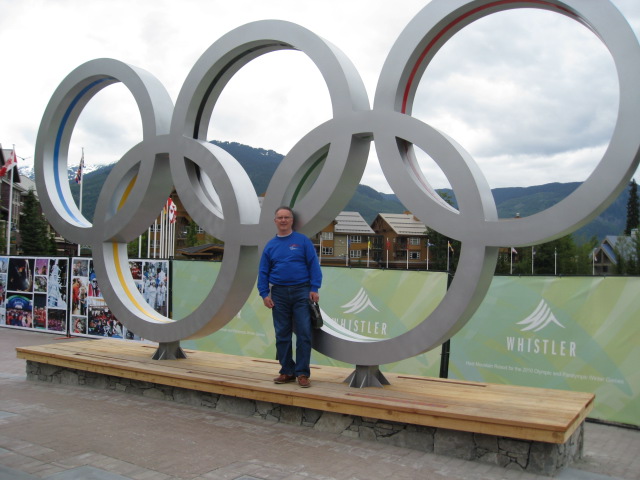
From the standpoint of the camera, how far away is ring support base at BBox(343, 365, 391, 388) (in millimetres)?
4930

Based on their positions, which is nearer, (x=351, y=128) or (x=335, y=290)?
(x=351, y=128)

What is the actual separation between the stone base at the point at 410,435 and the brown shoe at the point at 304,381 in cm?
18

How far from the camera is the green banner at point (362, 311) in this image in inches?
268

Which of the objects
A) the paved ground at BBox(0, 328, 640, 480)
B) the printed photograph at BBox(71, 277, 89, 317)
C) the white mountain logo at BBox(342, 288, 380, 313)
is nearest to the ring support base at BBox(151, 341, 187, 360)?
the paved ground at BBox(0, 328, 640, 480)

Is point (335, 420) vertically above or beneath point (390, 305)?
beneath

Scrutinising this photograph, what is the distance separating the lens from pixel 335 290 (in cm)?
758

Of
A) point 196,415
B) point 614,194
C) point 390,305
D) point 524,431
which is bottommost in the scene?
point 196,415

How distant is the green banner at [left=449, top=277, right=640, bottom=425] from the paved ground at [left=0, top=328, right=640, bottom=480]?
473mm

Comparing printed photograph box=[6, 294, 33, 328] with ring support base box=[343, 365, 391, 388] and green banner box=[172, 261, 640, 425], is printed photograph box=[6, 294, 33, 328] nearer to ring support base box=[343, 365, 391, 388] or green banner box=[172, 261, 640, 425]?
green banner box=[172, 261, 640, 425]

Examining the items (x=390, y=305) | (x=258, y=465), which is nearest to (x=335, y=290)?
(x=390, y=305)

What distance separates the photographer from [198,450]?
13.6 feet

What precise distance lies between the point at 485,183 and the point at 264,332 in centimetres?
434

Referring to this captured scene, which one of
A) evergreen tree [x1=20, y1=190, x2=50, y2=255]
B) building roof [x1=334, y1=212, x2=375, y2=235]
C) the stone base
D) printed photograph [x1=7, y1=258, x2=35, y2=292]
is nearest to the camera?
the stone base

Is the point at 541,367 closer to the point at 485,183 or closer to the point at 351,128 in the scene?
the point at 485,183
